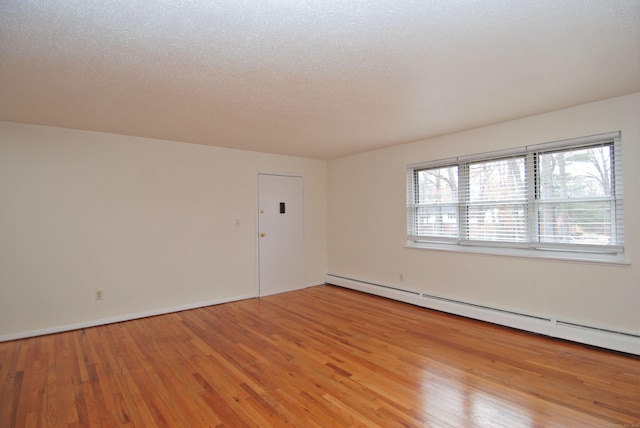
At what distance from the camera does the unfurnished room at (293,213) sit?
2041mm

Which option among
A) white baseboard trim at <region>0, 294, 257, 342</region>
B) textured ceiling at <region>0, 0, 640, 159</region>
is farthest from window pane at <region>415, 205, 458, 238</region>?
A: white baseboard trim at <region>0, 294, 257, 342</region>

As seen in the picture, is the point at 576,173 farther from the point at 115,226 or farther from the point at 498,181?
the point at 115,226

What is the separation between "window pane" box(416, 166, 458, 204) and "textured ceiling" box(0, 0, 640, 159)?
95 centimetres

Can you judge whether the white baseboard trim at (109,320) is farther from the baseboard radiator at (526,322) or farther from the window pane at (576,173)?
the window pane at (576,173)

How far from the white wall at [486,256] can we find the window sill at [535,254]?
0.06 m

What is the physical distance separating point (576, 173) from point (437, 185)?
5.29ft

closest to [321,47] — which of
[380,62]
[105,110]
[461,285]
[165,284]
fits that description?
[380,62]

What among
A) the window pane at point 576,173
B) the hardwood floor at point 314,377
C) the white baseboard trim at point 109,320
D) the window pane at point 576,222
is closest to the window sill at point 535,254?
the window pane at point 576,222

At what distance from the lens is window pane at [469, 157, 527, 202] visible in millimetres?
3855

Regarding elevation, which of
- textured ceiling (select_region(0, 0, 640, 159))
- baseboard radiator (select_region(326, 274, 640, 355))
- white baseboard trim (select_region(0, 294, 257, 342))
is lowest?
white baseboard trim (select_region(0, 294, 257, 342))

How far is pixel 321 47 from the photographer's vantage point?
211 centimetres

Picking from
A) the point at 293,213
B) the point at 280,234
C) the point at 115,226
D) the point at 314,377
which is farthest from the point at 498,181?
the point at 115,226

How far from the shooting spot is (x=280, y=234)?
18.8 ft

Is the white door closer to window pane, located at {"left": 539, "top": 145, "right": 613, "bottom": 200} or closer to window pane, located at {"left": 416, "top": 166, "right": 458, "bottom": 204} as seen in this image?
window pane, located at {"left": 416, "top": 166, "right": 458, "bottom": 204}
